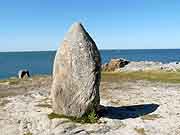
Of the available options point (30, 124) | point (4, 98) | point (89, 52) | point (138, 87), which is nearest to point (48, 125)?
point (30, 124)

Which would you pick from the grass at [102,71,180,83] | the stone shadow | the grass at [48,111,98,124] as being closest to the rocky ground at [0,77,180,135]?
the stone shadow

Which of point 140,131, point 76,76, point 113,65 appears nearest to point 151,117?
point 140,131

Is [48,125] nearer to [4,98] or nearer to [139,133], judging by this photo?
[139,133]

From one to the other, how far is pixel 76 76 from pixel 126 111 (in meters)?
4.41

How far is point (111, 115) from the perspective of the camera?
842 inches

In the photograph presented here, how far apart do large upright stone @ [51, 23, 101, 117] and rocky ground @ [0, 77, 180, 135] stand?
1006 millimetres

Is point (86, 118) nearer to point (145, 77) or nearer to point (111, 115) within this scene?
point (111, 115)

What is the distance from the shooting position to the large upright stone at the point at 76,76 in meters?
20.2

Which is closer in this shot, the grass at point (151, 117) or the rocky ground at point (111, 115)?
the rocky ground at point (111, 115)

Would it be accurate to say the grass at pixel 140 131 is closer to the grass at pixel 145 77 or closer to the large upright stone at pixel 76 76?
the large upright stone at pixel 76 76

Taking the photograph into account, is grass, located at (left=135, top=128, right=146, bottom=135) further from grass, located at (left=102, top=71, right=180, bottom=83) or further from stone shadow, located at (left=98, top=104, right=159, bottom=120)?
grass, located at (left=102, top=71, right=180, bottom=83)

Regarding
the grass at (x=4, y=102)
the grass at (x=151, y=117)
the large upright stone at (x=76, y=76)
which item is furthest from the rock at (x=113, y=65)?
the large upright stone at (x=76, y=76)

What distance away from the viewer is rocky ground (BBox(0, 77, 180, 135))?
61.9 ft

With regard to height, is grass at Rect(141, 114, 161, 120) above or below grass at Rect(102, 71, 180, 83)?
below
